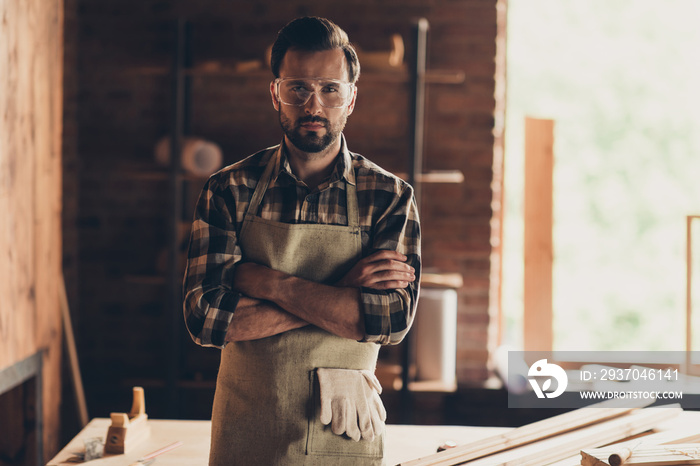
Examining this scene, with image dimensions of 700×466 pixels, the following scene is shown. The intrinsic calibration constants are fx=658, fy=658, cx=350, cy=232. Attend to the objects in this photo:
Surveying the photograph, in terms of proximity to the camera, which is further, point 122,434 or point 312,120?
point 122,434

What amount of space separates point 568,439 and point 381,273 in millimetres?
793

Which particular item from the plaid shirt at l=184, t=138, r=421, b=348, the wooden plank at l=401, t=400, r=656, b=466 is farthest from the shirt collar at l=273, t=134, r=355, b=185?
the wooden plank at l=401, t=400, r=656, b=466

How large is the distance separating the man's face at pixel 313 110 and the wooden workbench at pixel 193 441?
88 cm

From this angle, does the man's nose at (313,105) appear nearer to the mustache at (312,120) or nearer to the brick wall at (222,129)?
the mustache at (312,120)

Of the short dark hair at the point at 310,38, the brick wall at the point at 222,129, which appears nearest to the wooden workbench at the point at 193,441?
the short dark hair at the point at 310,38

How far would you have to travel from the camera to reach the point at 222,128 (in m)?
3.59

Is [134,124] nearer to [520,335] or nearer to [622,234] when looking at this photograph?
[520,335]

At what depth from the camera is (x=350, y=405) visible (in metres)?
1.46

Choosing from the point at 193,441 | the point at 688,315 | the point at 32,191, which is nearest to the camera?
the point at 193,441

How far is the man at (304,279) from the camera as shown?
4.83ft

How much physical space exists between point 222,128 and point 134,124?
18.8 inches
